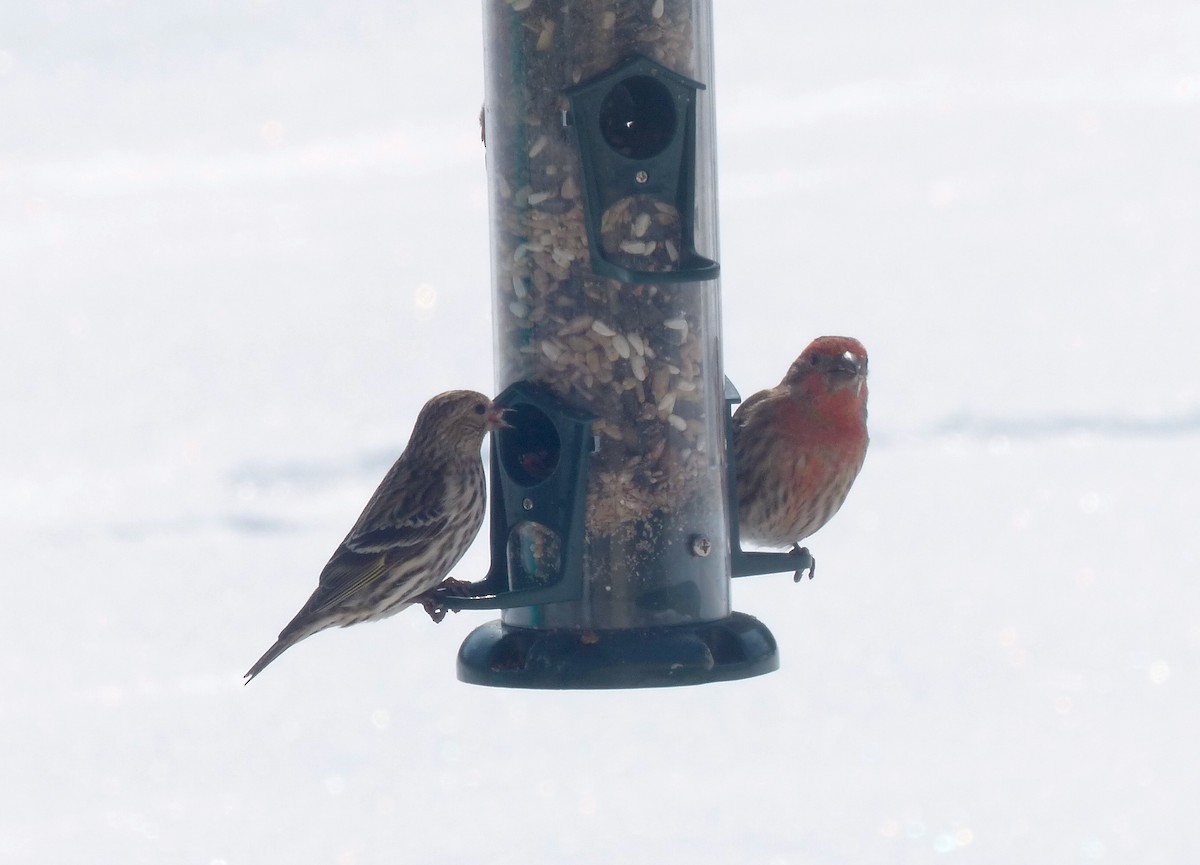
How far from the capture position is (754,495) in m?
7.80

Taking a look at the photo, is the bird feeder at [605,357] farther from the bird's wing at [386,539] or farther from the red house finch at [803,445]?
the red house finch at [803,445]

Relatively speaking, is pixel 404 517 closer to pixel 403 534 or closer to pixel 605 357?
pixel 403 534

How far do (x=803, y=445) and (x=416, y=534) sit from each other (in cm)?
175

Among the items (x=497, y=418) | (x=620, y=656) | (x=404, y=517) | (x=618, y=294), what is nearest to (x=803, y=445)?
(x=618, y=294)

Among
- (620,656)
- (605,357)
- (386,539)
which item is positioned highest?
(605,357)

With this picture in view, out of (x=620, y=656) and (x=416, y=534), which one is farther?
(x=416, y=534)

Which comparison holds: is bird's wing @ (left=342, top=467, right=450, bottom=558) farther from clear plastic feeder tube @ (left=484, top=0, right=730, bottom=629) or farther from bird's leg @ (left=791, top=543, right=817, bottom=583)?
bird's leg @ (left=791, top=543, right=817, bottom=583)

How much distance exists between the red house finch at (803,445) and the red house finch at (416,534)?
4.04 ft

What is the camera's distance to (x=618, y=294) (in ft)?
22.7

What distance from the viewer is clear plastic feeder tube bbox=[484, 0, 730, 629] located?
678cm

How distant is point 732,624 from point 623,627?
43cm

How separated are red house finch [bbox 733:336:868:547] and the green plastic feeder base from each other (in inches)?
38.5

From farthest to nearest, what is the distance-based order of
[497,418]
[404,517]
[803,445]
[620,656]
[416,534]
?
[803,445], [404,517], [416,534], [497,418], [620,656]

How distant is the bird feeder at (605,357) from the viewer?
6703 millimetres
